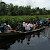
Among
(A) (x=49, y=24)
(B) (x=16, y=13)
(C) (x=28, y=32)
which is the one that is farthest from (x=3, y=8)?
(C) (x=28, y=32)

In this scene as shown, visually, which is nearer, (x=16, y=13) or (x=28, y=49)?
(x=28, y=49)

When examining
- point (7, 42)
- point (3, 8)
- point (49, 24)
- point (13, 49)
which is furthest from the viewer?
point (3, 8)

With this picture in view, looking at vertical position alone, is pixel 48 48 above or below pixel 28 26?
below

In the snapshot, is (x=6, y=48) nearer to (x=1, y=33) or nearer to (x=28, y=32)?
(x=1, y=33)

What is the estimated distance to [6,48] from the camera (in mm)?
10953

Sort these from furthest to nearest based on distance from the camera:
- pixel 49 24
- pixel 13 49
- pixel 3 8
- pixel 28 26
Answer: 1. pixel 3 8
2. pixel 49 24
3. pixel 28 26
4. pixel 13 49

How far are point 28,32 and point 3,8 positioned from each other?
3218 cm

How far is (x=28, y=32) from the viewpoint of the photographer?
1583cm

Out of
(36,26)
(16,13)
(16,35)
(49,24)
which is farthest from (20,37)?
(16,13)

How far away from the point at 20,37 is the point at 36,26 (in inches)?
205

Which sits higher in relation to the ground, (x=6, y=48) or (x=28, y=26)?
(x=28, y=26)

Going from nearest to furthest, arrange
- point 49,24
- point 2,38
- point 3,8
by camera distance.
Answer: point 2,38, point 49,24, point 3,8

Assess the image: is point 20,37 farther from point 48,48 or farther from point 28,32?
point 48,48

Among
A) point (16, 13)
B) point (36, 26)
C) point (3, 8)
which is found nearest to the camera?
point (36, 26)
